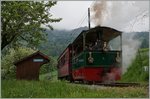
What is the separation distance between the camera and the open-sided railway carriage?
705 inches

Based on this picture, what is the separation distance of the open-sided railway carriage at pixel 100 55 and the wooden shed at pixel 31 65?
11.0ft

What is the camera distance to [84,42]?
1852cm

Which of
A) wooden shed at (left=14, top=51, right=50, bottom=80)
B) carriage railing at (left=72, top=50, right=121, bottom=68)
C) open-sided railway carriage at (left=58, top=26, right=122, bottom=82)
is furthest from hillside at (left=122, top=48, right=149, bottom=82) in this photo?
wooden shed at (left=14, top=51, right=50, bottom=80)

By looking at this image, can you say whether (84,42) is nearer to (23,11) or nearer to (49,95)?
(23,11)

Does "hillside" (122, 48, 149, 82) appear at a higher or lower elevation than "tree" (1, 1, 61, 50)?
lower

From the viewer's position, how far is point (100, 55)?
60.1ft

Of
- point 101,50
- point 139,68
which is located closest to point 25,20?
point 101,50

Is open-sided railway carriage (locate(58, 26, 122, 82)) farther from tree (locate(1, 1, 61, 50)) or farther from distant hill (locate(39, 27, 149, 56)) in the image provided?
tree (locate(1, 1, 61, 50))

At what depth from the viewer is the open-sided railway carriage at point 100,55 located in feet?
58.7

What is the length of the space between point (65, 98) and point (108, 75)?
882cm

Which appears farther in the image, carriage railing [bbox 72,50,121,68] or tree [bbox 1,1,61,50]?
tree [bbox 1,1,61,50]

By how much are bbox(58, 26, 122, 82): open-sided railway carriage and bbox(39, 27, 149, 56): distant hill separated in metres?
1.70

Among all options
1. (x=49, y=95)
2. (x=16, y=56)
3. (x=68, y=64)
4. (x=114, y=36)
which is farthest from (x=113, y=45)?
(x=16, y=56)

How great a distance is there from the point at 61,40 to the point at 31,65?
20787 millimetres
